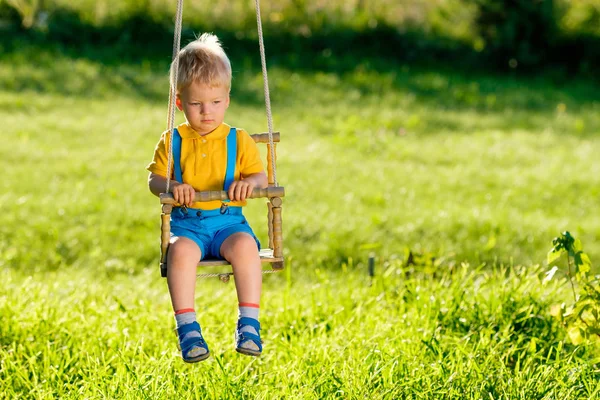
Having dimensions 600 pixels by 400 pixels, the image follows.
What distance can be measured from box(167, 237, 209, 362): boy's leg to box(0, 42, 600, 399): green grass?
0.55 m

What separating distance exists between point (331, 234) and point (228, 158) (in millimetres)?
3893

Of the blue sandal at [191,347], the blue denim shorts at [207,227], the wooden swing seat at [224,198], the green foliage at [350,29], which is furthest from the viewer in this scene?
the green foliage at [350,29]

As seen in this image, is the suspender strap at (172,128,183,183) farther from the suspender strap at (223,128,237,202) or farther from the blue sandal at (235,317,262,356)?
the blue sandal at (235,317,262,356)

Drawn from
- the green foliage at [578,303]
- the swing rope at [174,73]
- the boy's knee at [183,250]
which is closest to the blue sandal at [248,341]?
the boy's knee at [183,250]

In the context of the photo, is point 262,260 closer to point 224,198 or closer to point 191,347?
point 224,198

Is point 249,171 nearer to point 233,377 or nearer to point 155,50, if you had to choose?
point 233,377

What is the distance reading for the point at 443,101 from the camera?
14.0 m

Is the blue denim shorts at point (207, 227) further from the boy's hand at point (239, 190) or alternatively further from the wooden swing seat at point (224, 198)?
the boy's hand at point (239, 190)

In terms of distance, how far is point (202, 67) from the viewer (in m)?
3.69

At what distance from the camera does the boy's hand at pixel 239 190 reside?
3.71m

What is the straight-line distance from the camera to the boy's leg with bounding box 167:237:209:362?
11.7 feet

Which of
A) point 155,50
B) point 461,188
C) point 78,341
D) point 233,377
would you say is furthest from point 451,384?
point 155,50

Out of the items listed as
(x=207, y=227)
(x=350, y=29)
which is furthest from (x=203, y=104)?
(x=350, y=29)

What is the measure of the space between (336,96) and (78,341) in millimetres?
9265
